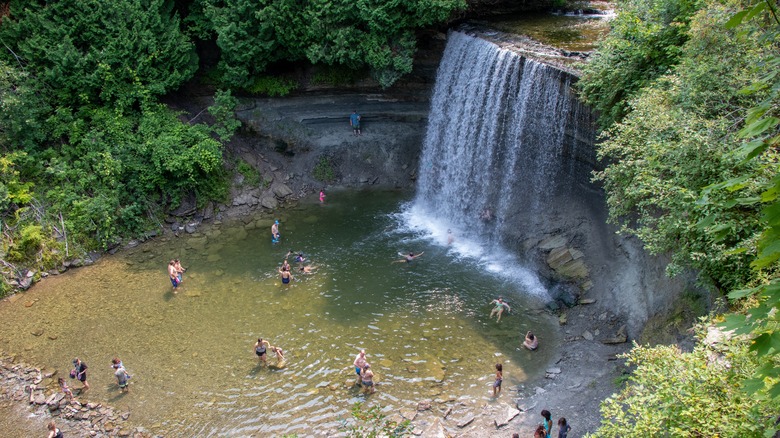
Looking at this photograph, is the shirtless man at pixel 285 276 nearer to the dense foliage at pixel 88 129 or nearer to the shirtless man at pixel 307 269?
the shirtless man at pixel 307 269

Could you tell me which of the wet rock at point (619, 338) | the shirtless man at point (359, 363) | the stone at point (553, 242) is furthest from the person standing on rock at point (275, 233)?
the wet rock at point (619, 338)

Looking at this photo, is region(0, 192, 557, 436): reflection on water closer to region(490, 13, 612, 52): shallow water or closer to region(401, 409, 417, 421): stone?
region(401, 409, 417, 421): stone

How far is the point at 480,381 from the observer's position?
12945 mm

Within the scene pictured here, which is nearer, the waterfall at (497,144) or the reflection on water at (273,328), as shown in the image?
the reflection on water at (273,328)

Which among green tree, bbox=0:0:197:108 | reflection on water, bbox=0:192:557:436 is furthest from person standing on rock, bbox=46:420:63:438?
green tree, bbox=0:0:197:108

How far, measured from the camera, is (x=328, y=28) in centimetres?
1894

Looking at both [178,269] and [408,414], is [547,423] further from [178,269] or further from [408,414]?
[178,269]

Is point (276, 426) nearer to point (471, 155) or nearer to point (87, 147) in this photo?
point (471, 155)

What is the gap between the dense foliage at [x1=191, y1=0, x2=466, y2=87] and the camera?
1836cm

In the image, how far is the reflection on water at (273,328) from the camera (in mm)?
12664

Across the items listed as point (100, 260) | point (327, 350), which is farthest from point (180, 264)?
point (327, 350)

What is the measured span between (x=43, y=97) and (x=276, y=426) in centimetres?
1553

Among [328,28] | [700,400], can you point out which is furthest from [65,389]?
[328,28]

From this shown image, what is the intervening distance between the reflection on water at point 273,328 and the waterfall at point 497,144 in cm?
235
